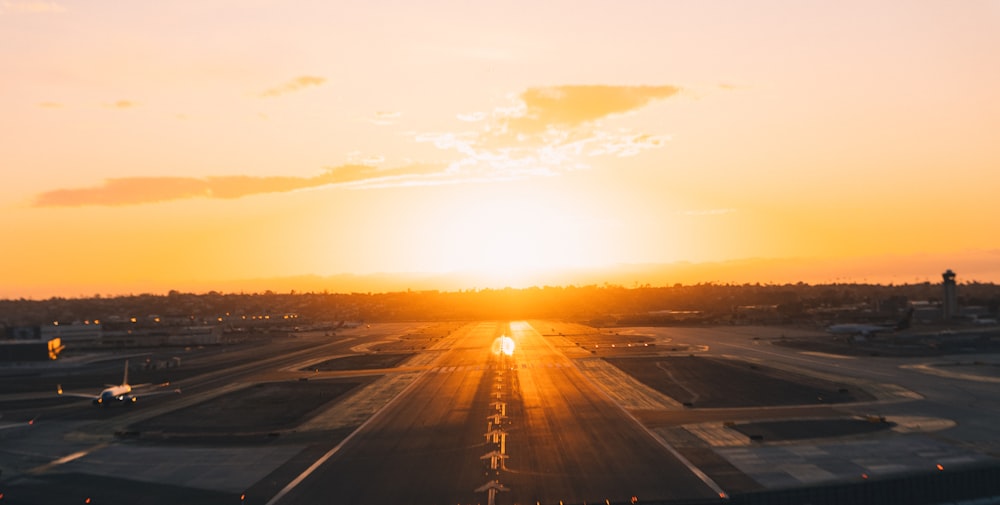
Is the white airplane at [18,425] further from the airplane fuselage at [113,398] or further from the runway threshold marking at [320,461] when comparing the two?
the runway threshold marking at [320,461]

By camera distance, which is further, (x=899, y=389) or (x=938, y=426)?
(x=899, y=389)

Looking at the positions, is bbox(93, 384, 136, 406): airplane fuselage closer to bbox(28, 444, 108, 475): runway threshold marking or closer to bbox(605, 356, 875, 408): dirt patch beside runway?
bbox(28, 444, 108, 475): runway threshold marking

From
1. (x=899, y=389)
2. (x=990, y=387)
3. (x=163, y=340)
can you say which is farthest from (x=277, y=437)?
(x=163, y=340)

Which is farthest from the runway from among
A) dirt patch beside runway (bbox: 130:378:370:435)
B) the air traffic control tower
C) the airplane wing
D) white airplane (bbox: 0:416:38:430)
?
the air traffic control tower

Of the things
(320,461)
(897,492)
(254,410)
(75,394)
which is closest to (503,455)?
(320,461)

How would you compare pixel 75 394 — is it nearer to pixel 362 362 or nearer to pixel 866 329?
pixel 362 362

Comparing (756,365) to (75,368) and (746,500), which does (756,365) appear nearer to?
(746,500)

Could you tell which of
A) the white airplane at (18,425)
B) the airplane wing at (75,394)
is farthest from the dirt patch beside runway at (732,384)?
the airplane wing at (75,394)
